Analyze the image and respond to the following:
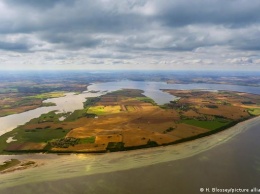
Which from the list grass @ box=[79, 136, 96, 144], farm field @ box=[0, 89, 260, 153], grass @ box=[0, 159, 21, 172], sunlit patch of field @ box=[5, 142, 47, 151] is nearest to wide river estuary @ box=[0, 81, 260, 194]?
grass @ box=[0, 159, 21, 172]

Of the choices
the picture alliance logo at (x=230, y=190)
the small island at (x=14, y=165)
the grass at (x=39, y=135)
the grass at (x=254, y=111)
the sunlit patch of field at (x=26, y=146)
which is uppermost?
the grass at (x=39, y=135)

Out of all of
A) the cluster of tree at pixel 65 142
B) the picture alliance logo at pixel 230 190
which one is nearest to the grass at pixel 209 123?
the picture alliance logo at pixel 230 190

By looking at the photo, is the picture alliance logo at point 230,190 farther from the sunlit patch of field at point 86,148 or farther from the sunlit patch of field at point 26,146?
the sunlit patch of field at point 26,146

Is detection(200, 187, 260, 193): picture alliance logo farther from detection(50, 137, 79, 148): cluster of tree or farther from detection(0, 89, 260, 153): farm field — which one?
detection(50, 137, 79, 148): cluster of tree

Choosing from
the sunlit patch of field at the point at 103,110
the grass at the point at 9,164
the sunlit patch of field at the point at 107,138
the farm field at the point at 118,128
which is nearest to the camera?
the grass at the point at 9,164

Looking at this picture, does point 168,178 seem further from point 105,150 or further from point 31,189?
point 31,189

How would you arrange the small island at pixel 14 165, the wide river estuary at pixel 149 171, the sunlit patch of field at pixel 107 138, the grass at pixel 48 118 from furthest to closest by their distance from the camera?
the grass at pixel 48 118, the sunlit patch of field at pixel 107 138, the small island at pixel 14 165, the wide river estuary at pixel 149 171

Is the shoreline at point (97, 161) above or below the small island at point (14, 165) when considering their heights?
below
